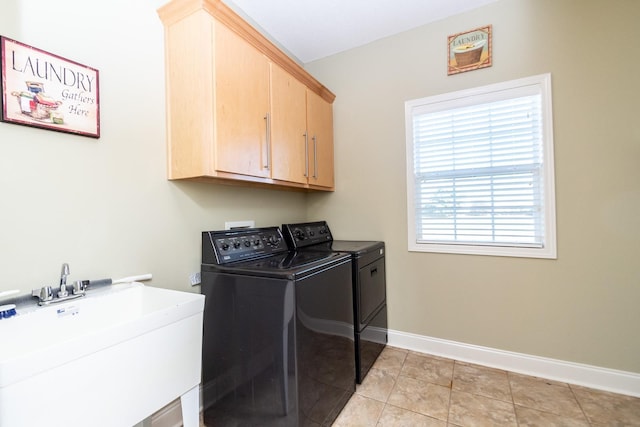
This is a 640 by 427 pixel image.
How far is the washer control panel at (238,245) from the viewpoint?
1669 millimetres

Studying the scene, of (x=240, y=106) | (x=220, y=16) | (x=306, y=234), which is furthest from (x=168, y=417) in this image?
(x=220, y=16)

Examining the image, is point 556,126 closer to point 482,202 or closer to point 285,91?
point 482,202

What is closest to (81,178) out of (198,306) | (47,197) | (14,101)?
(47,197)

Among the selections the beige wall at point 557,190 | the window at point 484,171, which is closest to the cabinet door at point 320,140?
the beige wall at point 557,190

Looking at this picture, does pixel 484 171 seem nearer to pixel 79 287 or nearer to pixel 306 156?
pixel 306 156

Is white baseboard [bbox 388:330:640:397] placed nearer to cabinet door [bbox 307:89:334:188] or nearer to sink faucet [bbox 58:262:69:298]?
cabinet door [bbox 307:89:334:188]

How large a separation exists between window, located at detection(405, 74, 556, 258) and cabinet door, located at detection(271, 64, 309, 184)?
920 mm

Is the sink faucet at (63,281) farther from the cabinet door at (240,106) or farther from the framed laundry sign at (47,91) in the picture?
the cabinet door at (240,106)

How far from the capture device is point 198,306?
3.80 ft

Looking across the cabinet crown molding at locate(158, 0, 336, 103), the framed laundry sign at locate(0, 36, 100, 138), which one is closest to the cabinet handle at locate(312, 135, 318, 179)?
the cabinet crown molding at locate(158, 0, 336, 103)

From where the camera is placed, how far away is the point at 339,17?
2236mm

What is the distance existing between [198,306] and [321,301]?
630 mm

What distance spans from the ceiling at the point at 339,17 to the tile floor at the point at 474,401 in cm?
276

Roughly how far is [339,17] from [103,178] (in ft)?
6.71
